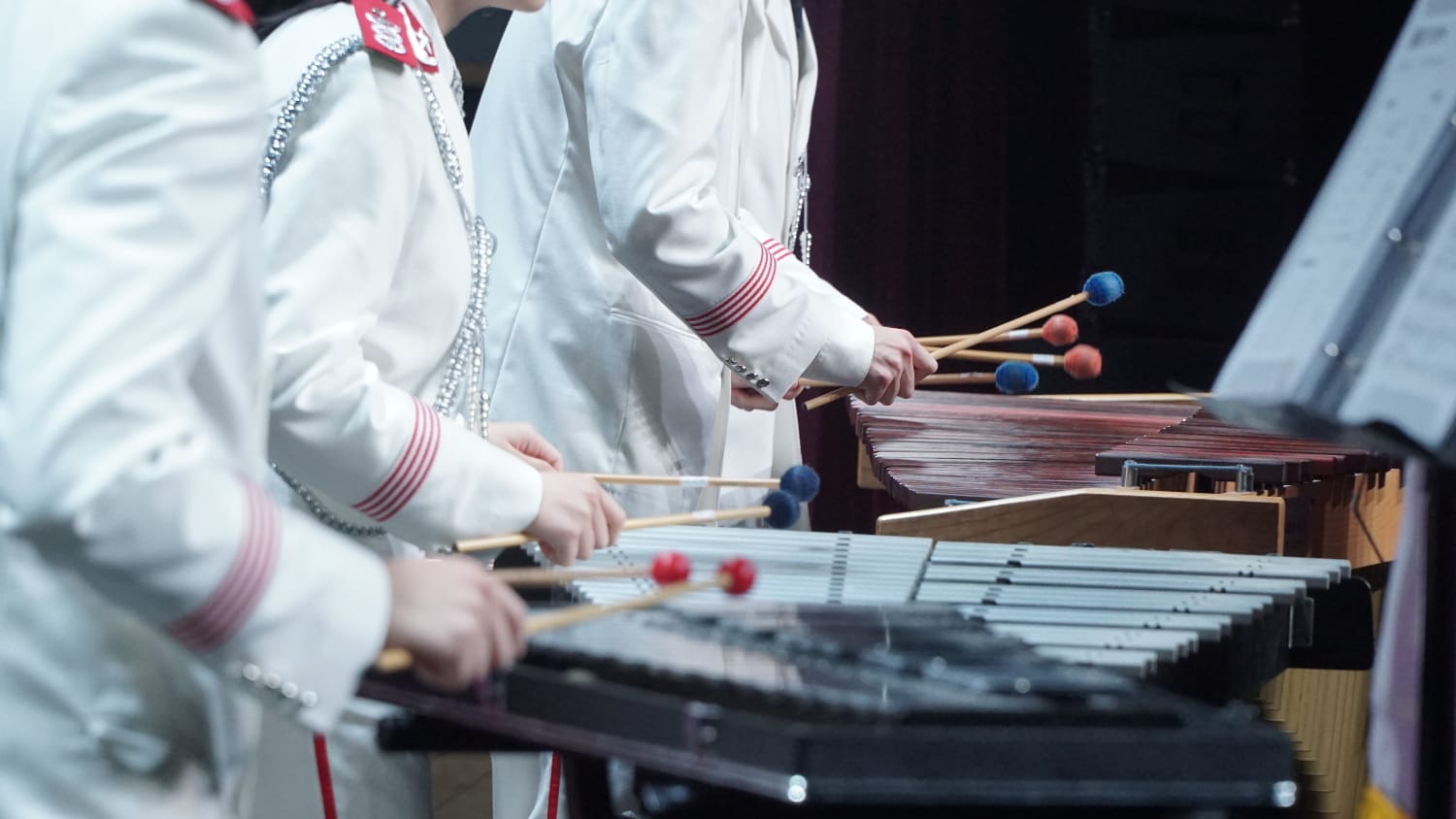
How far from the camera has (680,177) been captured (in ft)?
7.65

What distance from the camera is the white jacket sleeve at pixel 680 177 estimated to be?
91.7 inches

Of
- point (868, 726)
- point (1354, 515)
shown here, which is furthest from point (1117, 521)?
point (868, 726)

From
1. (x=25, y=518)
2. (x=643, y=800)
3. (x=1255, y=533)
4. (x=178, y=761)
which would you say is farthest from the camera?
(x=1255, y=533)

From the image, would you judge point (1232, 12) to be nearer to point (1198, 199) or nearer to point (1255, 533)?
point (1198, 199)

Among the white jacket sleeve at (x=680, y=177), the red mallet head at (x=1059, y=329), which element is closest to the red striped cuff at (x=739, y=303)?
the white jacket sleeve at (x=680, y=177)

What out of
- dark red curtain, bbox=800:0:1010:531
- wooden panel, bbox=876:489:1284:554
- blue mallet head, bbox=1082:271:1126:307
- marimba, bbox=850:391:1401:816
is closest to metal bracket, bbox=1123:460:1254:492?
marimba, bbox=850:391:1401:816

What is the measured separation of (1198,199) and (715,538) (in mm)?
3181

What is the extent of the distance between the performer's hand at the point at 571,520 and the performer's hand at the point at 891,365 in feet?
3.07

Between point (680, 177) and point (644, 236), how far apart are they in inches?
3.8

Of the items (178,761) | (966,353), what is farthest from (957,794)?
(966,353)

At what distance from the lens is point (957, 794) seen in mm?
1019

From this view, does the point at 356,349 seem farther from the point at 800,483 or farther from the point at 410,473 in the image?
the point at 800,483

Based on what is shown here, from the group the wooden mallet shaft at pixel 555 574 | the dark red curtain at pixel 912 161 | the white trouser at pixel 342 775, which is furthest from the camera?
the dark red curtain at pixel 912 161

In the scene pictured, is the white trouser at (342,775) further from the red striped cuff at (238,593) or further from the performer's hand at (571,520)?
the red striped cuff at (238,593)
